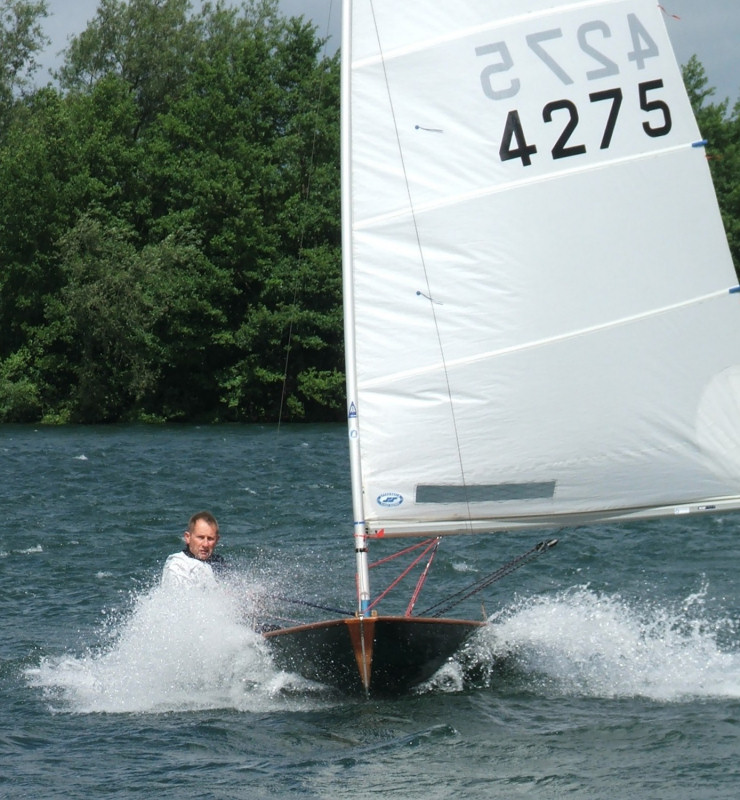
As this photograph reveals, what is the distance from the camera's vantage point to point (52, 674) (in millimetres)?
9391

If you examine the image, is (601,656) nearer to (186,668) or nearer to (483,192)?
(186,668)

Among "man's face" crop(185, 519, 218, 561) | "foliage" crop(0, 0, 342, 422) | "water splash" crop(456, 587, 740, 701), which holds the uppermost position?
"foliage" crop(0, 0, 342, 422)

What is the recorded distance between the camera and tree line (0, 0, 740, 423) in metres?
38.8

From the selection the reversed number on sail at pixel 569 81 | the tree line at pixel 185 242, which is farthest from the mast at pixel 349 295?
the tree line at pixel 185 242

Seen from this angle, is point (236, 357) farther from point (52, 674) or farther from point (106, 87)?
point (52, 674)

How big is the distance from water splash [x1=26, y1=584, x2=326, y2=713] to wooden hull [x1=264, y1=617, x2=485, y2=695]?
0.25m

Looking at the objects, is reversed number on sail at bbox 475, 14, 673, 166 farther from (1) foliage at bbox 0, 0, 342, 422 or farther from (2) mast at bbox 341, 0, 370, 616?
(1) foliage at bbox 0, 0, 342, 422

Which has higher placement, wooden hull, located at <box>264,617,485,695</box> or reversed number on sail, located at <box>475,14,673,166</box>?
reversed number on sail, located at <box>475,14,673,166</box>

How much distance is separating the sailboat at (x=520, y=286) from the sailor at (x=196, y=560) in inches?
29.5

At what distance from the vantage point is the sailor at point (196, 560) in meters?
8.59

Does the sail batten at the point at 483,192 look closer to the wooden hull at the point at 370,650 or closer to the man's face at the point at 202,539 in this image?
the man's face at the point at 202,539

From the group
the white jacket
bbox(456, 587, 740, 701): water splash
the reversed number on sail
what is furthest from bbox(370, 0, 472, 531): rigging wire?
the white jacket

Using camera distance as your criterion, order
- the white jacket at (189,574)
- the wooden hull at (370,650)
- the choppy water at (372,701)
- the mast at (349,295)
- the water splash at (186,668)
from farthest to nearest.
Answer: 1. the white jacket at (189,574)
2. the water splash at (186,668)
3. the mast at (349,295)
4. the wooden hull at (370,650)
5. the choppy water at (372,701)

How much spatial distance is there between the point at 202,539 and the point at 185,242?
110 feet
